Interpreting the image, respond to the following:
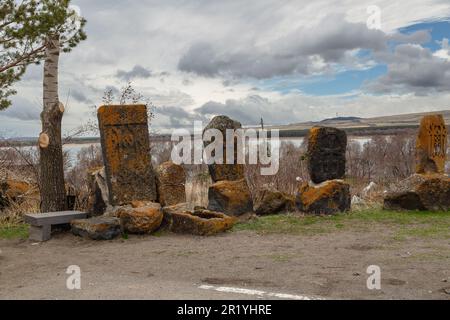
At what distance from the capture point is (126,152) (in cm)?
1062

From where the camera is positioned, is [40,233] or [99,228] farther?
[40,233]

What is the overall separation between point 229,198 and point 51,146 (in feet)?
13.4

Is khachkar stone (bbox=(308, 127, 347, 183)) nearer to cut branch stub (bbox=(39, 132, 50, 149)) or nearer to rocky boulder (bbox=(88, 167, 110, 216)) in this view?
rocky boulder (bbox=(88, 167, 110, 216))

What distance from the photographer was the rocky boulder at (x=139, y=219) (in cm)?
971

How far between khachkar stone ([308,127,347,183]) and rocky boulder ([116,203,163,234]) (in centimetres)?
396

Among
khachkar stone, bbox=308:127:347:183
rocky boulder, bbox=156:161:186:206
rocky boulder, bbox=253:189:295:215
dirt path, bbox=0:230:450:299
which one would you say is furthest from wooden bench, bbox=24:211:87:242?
khachkar stone, bbox=308:127:347:183

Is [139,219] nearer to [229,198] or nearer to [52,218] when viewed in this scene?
[52,218]

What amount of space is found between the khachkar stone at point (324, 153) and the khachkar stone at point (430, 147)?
277 centimetres

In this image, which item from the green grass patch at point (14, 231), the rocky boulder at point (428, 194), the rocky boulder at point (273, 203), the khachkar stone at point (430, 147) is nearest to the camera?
the green grass patch at point (14, 231)

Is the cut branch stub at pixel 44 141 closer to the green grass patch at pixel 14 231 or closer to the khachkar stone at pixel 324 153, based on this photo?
the green grass patch at pixel 14 231

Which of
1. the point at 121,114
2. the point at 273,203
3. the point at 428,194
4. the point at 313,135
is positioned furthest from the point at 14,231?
the point at 428,194

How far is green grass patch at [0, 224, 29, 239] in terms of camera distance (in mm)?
10451

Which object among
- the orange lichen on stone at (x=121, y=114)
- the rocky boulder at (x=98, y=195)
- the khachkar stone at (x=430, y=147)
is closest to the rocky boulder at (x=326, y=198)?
the khachkar stone at (x=430, y=147)

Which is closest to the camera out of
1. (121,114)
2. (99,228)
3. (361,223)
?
(99,228)
